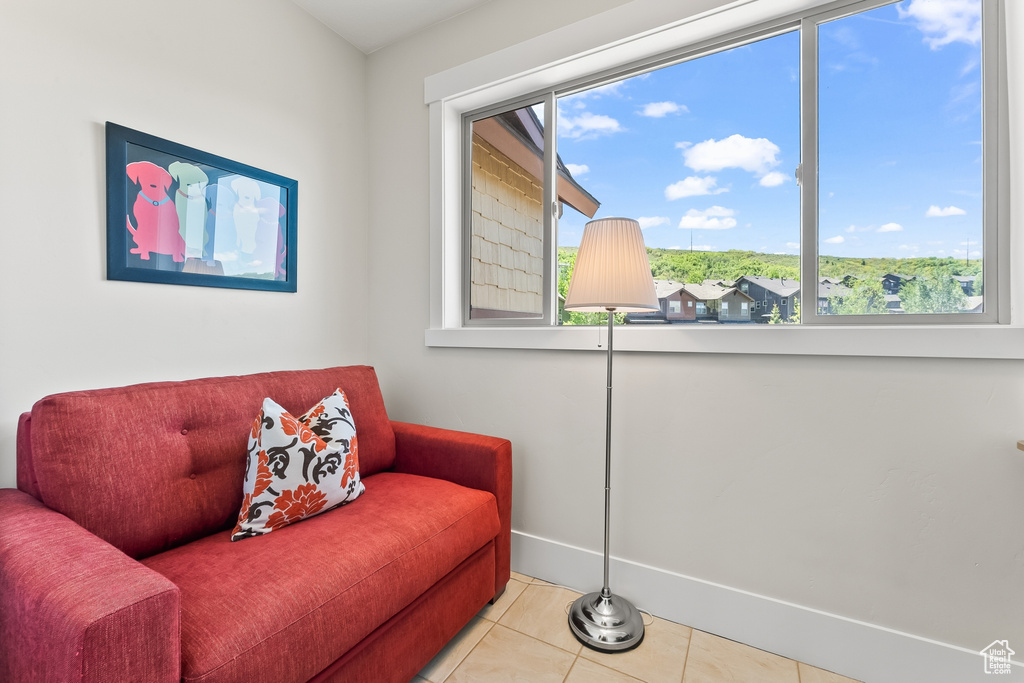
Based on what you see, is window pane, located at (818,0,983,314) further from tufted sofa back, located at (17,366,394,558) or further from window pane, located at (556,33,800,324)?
tufted sofa back, located at (17,366,394,558)

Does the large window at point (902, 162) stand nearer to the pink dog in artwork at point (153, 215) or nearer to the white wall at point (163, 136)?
the white wall at point (163, 136)

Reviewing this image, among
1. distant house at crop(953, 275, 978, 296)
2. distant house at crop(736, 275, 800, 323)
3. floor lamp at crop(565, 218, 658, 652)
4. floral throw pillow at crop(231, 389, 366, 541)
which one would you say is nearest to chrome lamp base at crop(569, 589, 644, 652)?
floor lamp at crop(565, 218, 658, 652)

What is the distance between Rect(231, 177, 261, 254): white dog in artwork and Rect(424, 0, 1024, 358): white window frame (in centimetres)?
76

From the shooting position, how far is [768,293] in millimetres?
1686

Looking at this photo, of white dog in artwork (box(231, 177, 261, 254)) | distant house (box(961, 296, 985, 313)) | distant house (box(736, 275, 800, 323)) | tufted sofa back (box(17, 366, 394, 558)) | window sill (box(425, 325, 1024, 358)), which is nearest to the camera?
tufted sofa back (box(17, 366, 394, 558))

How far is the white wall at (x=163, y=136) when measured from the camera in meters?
1.35

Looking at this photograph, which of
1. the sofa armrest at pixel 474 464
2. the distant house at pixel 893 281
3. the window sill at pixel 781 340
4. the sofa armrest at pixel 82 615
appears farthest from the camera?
the sofa armrest at pixel 474 464

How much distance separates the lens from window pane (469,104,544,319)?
2.15 meters

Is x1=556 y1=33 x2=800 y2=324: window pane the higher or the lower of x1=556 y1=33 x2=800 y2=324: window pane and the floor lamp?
the higher

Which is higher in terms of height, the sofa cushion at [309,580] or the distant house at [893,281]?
the distant house at [893,281]

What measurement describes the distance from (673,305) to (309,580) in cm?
155

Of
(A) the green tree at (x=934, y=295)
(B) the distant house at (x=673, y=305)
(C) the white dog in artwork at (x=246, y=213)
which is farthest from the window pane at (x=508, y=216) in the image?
(A) the green tree at (x=934, y=295)

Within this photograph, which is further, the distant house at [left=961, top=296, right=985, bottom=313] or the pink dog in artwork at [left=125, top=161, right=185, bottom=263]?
the pink dog in artwork at [left=125, top=161, right=185, bottom=263]

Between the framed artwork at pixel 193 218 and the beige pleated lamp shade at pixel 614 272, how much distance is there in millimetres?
1359
